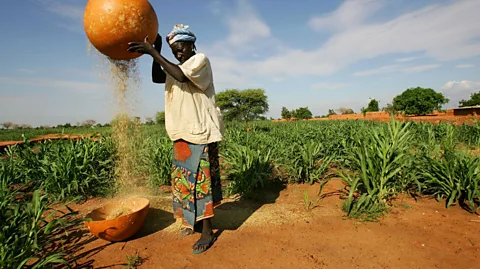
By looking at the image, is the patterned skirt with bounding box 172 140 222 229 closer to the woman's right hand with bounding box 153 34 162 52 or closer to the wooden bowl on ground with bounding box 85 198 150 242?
the wooden bowl on ground with bounding box 85 198 150 242

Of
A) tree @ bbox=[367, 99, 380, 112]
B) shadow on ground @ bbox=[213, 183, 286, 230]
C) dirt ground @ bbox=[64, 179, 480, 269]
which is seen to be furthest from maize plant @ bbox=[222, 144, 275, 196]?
tree @ bbox=[367, 99, 380, 112]

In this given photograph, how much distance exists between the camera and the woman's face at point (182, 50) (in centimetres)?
203

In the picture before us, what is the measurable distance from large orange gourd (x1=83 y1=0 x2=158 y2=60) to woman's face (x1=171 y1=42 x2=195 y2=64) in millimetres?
209

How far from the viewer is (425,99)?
1371 inches

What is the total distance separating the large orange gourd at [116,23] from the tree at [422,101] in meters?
38.5

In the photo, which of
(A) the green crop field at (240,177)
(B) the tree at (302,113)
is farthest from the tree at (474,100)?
(A) the green crop field at (240,177)

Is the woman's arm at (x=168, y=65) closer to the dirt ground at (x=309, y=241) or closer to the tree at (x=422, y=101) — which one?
the dirt ground at (x=309, y=241)

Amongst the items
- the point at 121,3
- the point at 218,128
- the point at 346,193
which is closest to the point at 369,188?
the point at 346,193

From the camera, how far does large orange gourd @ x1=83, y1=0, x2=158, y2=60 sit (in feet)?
6.07

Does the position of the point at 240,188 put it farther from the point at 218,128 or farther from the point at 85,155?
the point at 85,155

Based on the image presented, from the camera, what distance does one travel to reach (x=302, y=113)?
44.2 m

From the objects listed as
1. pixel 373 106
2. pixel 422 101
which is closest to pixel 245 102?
pixel 422 101

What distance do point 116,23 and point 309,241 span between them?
87.4 inches

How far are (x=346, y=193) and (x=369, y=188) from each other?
499 millimetres
